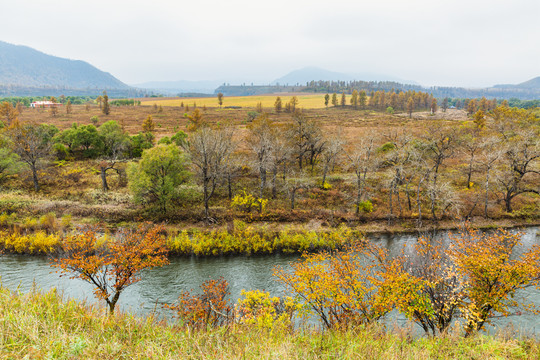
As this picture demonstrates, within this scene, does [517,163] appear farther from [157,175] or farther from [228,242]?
[157,175]

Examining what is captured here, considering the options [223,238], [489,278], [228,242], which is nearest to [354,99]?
[223,238]

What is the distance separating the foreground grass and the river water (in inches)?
552

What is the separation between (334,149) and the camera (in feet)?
134

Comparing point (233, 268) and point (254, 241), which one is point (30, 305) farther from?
point (254, 241)

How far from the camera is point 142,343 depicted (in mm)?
6086

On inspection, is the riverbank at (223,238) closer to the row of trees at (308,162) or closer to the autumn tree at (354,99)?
the row of trees at (308,162)

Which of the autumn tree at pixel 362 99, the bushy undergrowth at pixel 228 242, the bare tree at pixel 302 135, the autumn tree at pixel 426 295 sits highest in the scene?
the autumn tree at pixel 362 99

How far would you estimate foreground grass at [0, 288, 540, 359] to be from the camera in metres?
5.43

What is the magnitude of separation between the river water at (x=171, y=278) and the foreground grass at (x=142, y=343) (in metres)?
14.0

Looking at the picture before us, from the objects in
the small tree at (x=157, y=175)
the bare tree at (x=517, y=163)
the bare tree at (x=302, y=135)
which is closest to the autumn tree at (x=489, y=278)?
the bare tree at (x=517, y=163)

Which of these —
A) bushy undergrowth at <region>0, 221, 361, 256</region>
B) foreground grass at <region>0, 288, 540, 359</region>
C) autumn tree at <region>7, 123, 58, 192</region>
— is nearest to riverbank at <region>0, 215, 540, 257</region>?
bushy undergrowth at <region>0, 221, 361, 256</region>

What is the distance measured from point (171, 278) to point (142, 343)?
2013 centimetres

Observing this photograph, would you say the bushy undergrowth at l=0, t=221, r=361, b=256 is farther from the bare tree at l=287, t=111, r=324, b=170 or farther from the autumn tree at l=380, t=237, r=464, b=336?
the bare tree at l=287, t=111, r=324, b=170

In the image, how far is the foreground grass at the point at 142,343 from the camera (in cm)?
543
